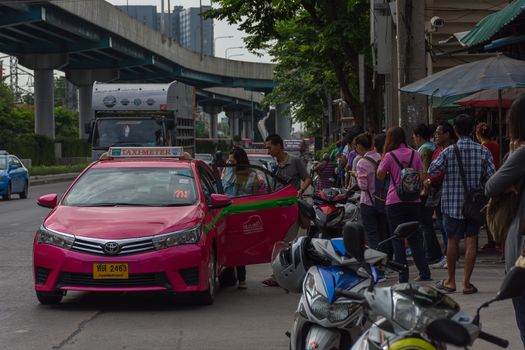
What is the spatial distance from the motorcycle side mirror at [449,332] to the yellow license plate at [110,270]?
6.08 metres

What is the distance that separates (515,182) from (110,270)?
4.99 metres

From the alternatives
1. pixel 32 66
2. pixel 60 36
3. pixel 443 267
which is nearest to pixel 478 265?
pixel 443 267

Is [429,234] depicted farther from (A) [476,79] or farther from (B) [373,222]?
(A) [476,79]

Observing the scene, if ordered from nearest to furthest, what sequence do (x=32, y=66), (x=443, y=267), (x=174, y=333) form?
(x=174, y=333)
(x=443, y=267)
(x=32, y=66)

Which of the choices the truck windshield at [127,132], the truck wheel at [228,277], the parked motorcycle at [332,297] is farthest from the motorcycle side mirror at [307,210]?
the truck windshield at [127,132]

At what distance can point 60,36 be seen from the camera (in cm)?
5441

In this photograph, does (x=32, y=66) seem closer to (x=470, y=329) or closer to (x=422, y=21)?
(x=422, y=21)

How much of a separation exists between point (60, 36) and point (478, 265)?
43758mm

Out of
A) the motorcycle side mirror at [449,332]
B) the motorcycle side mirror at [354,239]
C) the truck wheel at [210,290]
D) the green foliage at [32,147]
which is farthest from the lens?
the green foliage at [32,147]

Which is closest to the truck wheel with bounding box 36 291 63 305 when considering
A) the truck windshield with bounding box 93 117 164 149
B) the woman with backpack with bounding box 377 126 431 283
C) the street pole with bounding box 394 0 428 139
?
the woman with backpack with bounding box 377 126 431 283

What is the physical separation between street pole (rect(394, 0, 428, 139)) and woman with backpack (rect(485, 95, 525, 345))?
10.2m

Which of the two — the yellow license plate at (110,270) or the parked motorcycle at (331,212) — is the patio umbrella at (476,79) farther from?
the yellow license plate at (110,270)

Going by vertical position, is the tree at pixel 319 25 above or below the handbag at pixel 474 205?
above

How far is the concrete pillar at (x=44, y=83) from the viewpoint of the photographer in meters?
59.7
